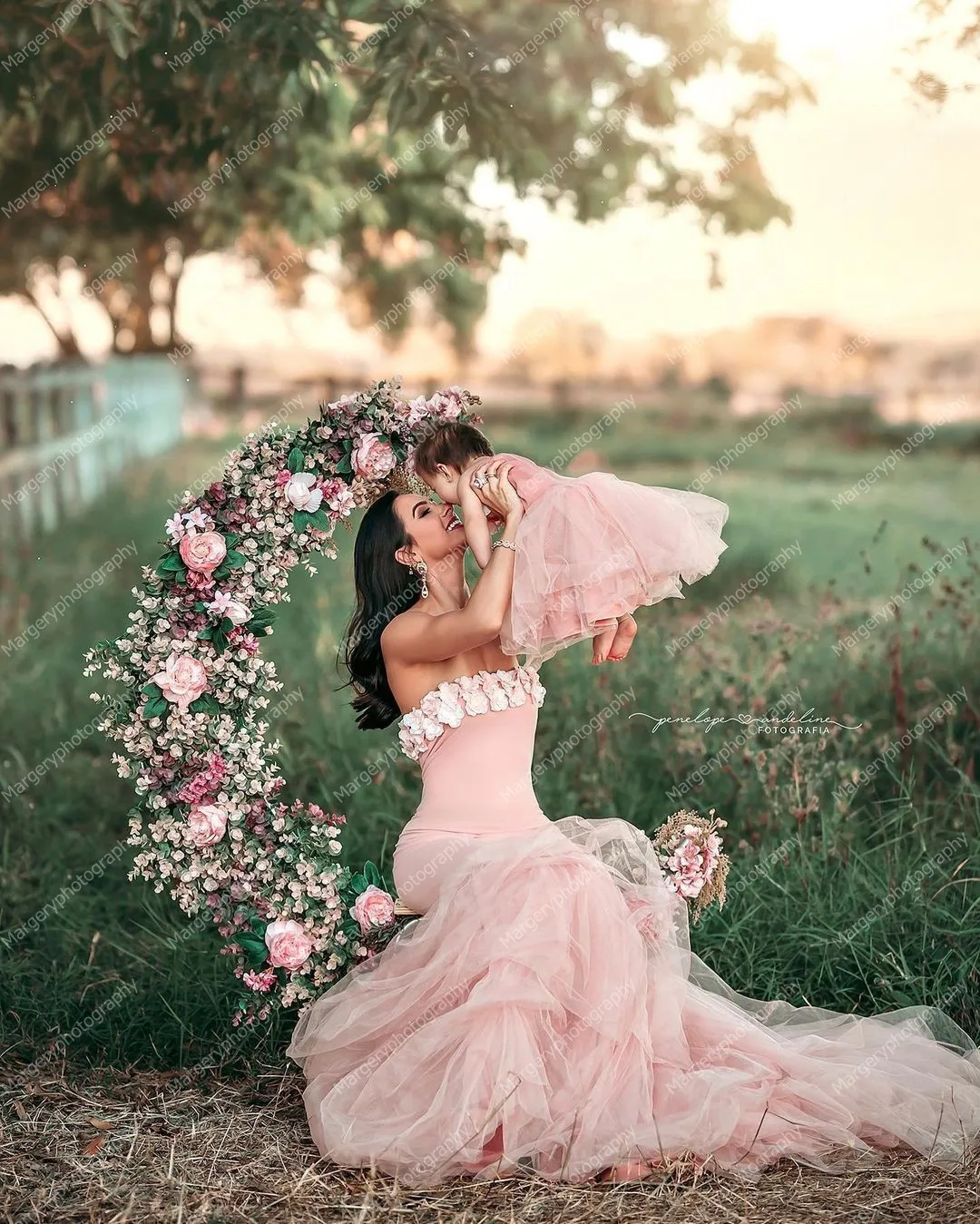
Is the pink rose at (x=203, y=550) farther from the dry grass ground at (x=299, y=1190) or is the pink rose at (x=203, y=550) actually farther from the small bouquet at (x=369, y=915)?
the dry grass ground at (x=299, y=1190)

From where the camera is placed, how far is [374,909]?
3.47m

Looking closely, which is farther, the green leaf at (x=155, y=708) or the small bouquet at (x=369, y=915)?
the green leaf at (x=155, y=708)

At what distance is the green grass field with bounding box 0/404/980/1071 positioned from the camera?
12.9ft

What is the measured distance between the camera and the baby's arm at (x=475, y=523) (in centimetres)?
326

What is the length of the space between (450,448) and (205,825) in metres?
1.22

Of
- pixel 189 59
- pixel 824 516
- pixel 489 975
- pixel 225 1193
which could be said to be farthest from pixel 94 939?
pixel 824 516

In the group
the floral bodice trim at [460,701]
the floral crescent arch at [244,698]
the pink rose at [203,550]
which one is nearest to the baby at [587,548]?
the floral bodice trim at [460,701]

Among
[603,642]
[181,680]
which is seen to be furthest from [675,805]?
[181,680]

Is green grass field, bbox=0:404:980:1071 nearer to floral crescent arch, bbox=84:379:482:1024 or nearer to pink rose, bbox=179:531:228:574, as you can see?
floral crescent arch, bbox=84:379:482:1024

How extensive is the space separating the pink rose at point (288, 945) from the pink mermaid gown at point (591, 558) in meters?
0.98

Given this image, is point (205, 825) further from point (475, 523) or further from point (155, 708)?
point (475, 523)

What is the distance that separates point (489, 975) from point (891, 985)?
1502 millimetres
